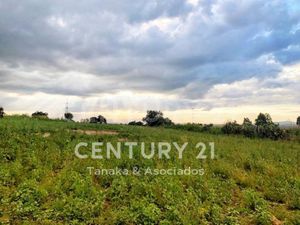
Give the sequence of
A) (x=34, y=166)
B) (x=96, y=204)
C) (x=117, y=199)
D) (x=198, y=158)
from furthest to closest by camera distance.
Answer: (x=198, y=158)
(x=34, y=166)
(x=117, y=199)
(x=96, y=204)

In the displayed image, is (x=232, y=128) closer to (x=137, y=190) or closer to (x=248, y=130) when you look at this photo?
(x=248, y=130)

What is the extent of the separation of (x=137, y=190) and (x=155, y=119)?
Answer: 35.2 meters

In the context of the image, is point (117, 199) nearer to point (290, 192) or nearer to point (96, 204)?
point (96, 204)

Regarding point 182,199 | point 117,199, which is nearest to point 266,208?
point 182,199

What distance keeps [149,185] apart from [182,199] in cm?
112

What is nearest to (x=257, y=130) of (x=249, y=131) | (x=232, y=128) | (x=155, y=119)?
(x=249, y=131)

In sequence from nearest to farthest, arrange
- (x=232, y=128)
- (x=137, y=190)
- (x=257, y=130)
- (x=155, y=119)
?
(x=137, y=190) → (x=257, y=130) → (x=232, y=128) → (x=155, y=119)

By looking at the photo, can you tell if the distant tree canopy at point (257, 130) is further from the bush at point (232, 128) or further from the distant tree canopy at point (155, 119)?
the distant tree canopy at point (155, 119)

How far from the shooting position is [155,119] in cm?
4550

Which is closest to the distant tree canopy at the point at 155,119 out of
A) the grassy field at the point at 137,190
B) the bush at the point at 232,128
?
the bush at the point at 232,128

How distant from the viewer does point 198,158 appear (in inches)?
607

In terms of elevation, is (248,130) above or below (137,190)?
above

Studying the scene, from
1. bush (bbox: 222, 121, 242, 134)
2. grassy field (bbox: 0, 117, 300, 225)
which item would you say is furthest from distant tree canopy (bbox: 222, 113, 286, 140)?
grassy field (bbox: 0, 117, 300, 225)

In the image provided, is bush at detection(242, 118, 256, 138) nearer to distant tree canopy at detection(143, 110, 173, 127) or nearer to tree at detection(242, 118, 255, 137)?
tree at detection(242, 118, 255, 137)
